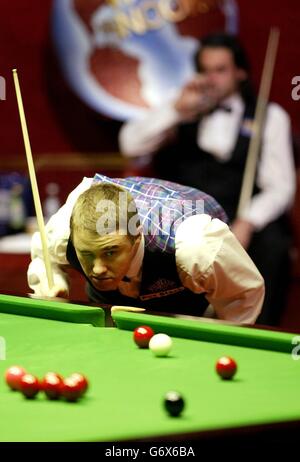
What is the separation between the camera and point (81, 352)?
6.81ft

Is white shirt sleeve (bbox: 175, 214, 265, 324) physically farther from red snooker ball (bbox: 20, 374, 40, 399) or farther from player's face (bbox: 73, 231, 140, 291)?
red snooker ball (bbox: 20, 374, 40, 399)

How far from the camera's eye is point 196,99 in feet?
17.9

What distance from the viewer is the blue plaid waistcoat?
2.95 m

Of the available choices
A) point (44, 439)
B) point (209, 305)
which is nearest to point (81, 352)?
point (44, 439)

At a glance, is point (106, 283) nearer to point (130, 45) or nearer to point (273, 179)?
point (273, 179)

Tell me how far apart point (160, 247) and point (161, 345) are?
95cm

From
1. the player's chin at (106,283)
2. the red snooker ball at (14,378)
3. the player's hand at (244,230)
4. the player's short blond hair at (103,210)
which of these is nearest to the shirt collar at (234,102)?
the player's hand at (244,230)

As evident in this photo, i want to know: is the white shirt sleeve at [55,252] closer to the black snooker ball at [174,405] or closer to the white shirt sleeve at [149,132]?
the black snooker ball at [174,405]

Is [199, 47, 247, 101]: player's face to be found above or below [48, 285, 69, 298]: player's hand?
above

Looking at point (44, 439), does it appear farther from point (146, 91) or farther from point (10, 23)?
point (10, 23)

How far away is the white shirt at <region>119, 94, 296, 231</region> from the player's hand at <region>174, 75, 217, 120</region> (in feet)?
0.15

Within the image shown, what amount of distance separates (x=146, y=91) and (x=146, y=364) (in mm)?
3977

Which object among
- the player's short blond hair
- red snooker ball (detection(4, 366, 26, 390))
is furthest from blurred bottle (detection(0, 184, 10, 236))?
red snooker ball (detection(4, 366, 26, 390))

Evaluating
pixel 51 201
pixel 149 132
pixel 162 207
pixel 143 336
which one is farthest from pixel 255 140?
pixel 143 336
